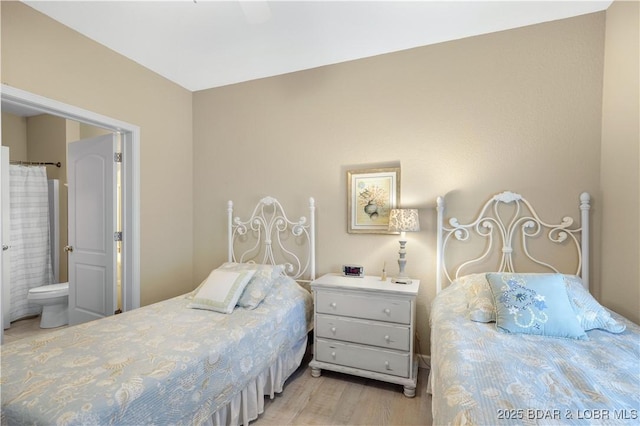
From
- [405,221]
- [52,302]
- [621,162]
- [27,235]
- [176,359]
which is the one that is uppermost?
[621,162]

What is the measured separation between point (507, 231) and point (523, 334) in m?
0.93

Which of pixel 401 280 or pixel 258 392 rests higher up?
pixel 401 280

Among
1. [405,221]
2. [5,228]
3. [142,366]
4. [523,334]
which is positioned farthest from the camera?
[5,228]

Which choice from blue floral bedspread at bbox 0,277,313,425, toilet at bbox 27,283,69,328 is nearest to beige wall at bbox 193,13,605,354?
blue floral bedspread at bbox 0,277,313,425

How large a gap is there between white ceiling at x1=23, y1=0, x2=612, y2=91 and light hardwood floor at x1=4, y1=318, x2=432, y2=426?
259cm

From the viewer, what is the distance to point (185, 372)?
132 centimetres

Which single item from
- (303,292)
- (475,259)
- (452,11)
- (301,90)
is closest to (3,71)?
(301,90)

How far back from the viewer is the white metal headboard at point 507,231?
6.41 ft

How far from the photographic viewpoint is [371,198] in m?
2.51

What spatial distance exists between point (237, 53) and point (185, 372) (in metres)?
2.37

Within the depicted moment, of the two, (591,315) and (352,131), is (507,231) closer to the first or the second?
(591,315)

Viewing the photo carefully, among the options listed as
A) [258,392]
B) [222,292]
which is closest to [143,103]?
[222,292]

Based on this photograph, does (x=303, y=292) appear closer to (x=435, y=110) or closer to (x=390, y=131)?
(x=390, y=131)

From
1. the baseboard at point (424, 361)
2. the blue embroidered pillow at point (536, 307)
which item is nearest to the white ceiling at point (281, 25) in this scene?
the blue embroidered pillow at point (536, 307)
